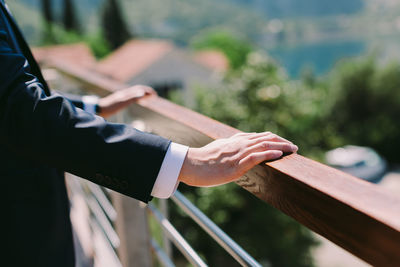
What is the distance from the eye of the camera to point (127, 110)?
1442mm

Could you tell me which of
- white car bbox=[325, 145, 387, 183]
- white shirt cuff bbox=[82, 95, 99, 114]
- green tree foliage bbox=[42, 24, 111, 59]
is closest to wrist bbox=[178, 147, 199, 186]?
white shirt cuff bbox=[82, 95, 99, 114]

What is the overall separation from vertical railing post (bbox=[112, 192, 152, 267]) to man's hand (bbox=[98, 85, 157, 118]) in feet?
1.08

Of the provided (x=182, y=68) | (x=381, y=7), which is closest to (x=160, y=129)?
(x=182, y=68)

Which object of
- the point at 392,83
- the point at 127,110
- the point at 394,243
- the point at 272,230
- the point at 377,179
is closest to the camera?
the point at 394,243

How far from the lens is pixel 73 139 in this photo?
699 mm

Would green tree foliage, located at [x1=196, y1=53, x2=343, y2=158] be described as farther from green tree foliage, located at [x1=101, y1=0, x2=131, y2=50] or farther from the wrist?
green tree foliage, located at [x1=101, y1=0, x2=131, y2=50]

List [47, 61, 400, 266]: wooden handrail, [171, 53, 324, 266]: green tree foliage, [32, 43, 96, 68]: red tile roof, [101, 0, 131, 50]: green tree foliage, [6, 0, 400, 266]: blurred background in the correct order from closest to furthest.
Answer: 1. [47, 61, 400, 266]: wooden handrail
2. [32, 43, 96, 68]: red tile roof
3. [171, 53, 324, 266]: green tree foliage
4. [6, 0, 400, 266]: blurred background
5. [101, 0, 131, 50]: green tree foliage

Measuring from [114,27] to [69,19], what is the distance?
19.2 ft

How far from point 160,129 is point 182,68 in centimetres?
2326

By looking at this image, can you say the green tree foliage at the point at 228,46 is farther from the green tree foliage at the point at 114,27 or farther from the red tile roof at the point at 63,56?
the red tile roof at the point at 63,56

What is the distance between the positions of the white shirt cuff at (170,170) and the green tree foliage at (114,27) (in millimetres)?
39393

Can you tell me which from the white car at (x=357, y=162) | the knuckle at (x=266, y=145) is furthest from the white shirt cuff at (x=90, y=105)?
the white car at (x=357, y=162)

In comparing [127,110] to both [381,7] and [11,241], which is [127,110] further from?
[381,7]

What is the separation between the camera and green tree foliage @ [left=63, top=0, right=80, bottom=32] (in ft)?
133
